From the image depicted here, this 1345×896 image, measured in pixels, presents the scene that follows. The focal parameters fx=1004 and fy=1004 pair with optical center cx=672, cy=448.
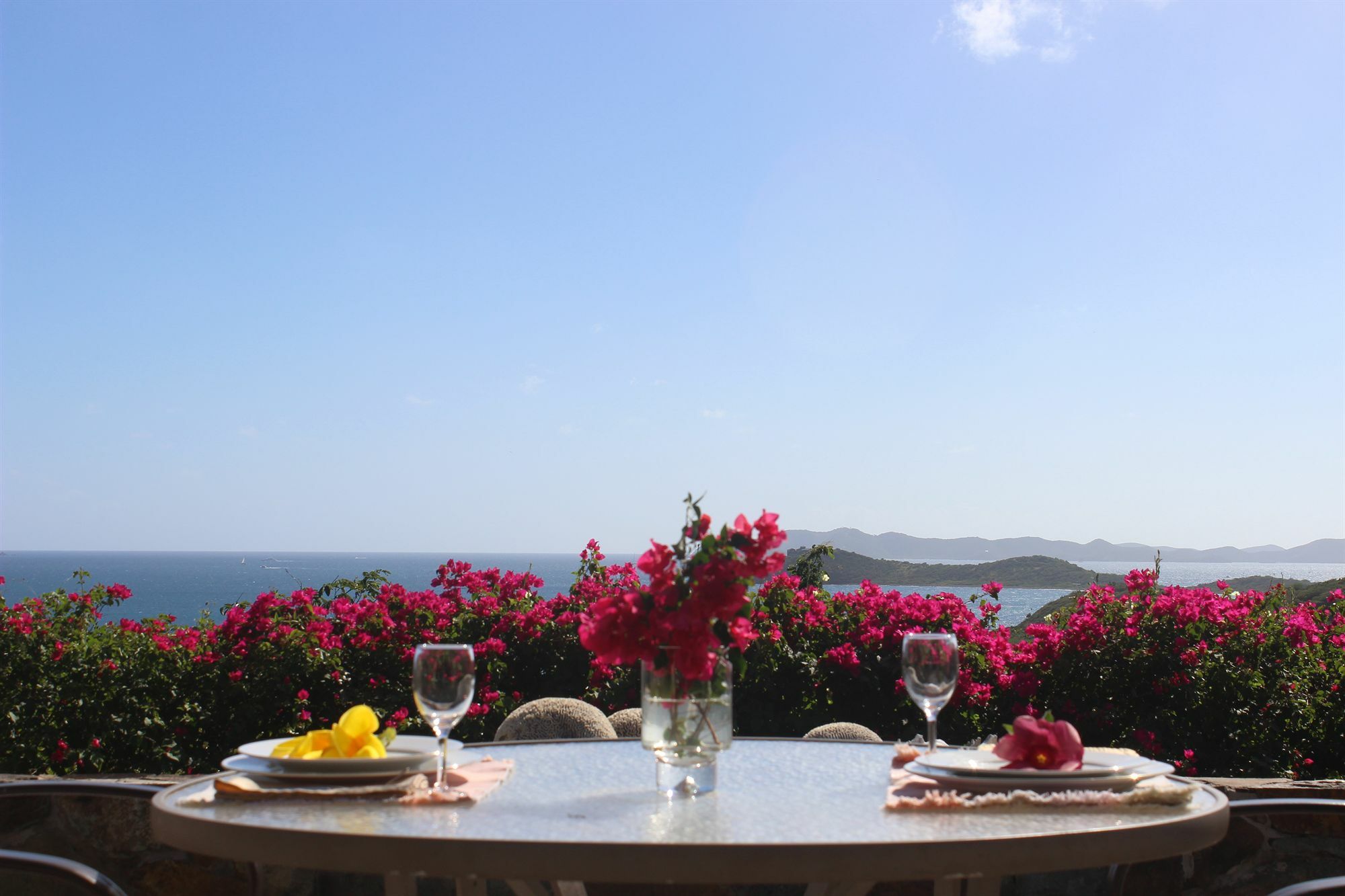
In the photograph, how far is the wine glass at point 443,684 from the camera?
154cm

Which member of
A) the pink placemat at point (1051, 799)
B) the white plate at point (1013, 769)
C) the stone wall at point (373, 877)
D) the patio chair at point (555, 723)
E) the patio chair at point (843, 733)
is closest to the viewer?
the pink placemat at point (1051, 799)

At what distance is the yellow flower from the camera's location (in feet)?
5.28

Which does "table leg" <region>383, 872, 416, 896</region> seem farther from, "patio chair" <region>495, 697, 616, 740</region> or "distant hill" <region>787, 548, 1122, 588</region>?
"distant hill" <region>787, 548, 1122, 588</region>

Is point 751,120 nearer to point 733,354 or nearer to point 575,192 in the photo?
point 575,192

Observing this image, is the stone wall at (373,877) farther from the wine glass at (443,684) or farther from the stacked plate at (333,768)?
the wine glass at (443,684)

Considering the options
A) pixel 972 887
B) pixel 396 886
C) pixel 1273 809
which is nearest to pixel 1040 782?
pixel 972 887

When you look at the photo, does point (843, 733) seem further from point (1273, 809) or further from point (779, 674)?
point (1273, 809)

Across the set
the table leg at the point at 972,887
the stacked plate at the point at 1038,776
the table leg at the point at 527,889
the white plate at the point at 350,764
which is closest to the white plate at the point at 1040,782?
the stacked plate at the point at 1038,776

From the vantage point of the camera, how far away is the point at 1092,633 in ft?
14.1

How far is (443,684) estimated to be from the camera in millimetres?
1540

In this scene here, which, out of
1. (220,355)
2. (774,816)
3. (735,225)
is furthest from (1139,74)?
(220,355)

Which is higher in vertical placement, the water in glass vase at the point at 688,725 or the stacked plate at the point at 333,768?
the water in glass vase at the point at 688,725

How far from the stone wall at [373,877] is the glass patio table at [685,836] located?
1.59 m

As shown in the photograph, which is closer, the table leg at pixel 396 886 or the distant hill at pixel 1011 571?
the table leg at pixel 396 886
